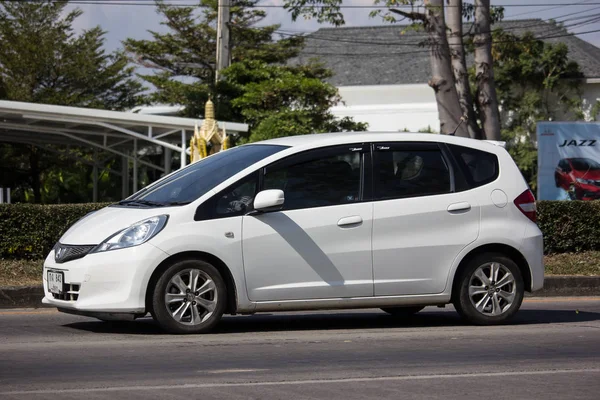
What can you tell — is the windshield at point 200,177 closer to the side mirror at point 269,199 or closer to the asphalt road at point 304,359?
the side mirror at point 269,199

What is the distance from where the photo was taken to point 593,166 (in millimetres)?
22969

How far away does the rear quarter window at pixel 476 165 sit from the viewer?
9.44 meters

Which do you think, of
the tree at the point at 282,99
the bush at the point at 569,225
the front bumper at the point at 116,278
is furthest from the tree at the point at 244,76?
the front bumper at the point at 116,278

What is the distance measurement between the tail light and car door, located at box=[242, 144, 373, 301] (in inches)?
59.9

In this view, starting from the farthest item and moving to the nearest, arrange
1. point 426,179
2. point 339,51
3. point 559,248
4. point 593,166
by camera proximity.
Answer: point 339,51 < point 593,166 < point 559,248 < point 426,179

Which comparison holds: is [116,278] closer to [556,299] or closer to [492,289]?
[492,289]

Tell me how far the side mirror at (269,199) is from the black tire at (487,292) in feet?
6.39

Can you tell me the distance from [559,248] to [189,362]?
957 cm

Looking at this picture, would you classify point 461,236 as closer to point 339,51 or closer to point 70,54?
point 70,54

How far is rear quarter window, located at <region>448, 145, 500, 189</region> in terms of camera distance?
9438 mm

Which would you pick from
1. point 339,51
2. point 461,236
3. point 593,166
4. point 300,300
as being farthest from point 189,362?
point 339,51

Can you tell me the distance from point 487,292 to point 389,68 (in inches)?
1718

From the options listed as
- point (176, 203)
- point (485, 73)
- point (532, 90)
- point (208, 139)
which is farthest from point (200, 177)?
point (532, 90)

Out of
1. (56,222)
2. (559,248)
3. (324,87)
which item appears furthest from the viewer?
(324,87)
